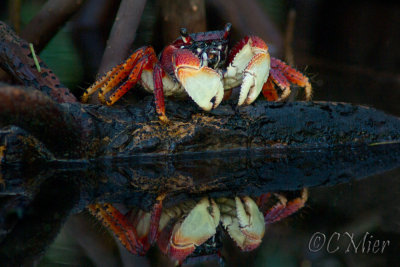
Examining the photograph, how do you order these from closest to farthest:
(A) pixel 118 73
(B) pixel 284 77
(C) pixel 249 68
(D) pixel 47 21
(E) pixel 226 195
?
(E) pixel 226 195
(C) pixel 249 68
(A) pixel 118 73
(B) pixel 284 77
(D) pixel 47 21

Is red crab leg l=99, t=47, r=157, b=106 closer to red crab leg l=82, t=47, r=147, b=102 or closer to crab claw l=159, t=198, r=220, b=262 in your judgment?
red crab leg l=82, t=47, r=147, b=102

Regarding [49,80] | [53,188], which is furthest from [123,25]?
[53,188]

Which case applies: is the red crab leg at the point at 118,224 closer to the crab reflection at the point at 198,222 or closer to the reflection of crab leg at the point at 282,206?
the crab reflection at the point at 198,222

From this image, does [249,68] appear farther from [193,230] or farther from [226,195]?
[193,230]

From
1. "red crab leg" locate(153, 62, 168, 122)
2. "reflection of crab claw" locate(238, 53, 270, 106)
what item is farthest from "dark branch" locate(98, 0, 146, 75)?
"reflection of crab claw" locate(238, 53, 270, 106)

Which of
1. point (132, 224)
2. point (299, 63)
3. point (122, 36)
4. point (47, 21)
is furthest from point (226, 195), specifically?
point (299, 63)

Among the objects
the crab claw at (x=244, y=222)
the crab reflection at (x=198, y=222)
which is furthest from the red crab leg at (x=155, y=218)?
the crab claw at (x=244, y=222)
